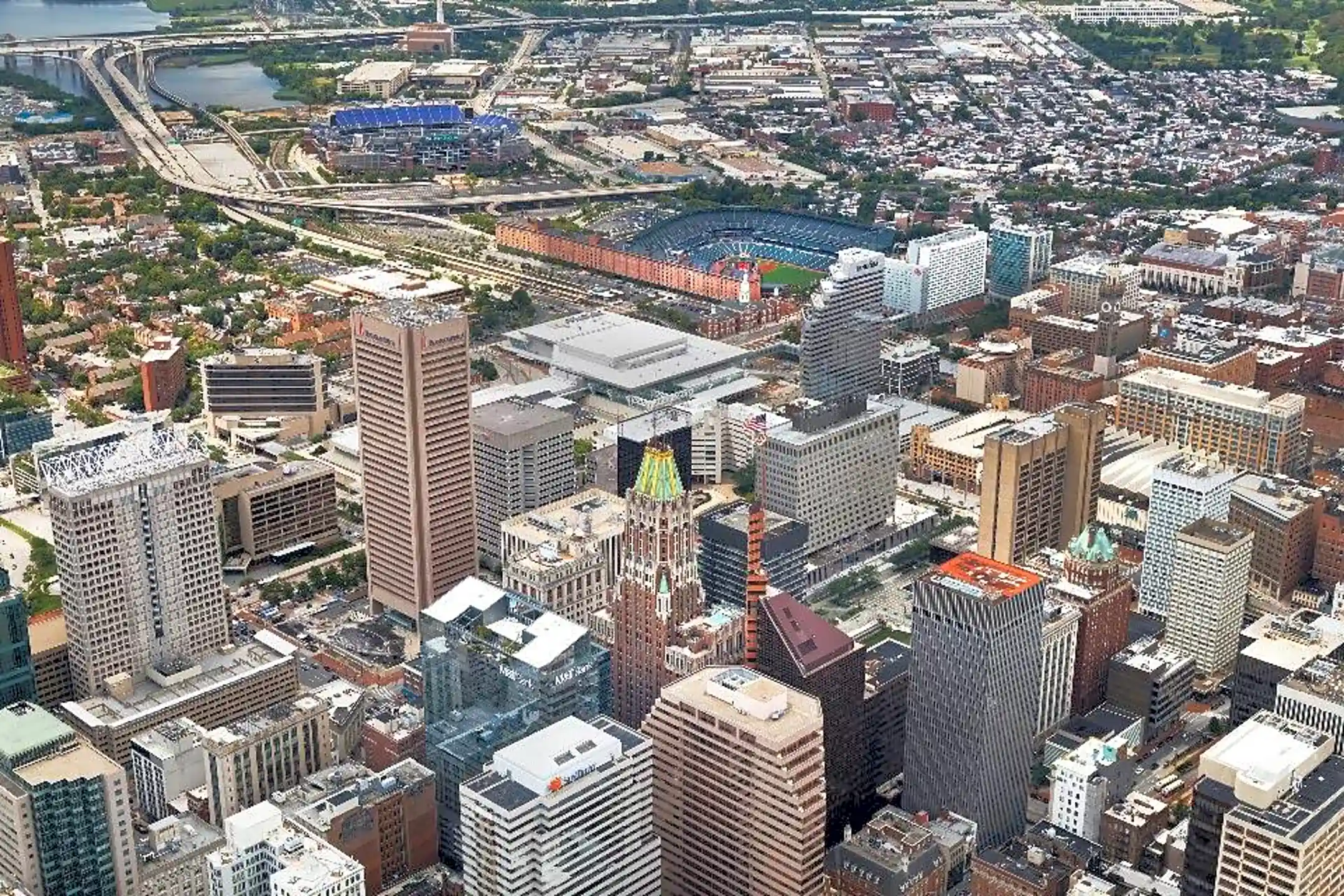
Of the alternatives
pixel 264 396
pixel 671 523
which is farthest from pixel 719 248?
pixel 671 523

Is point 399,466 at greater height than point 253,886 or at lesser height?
greater

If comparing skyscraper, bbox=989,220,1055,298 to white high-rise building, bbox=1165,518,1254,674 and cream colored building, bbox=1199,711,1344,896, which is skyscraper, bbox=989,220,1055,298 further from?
cream colored building, bbox=1199,711,1344,896

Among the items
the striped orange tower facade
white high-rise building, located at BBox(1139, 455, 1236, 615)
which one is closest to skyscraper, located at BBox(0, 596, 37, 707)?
the striped orange tower facade

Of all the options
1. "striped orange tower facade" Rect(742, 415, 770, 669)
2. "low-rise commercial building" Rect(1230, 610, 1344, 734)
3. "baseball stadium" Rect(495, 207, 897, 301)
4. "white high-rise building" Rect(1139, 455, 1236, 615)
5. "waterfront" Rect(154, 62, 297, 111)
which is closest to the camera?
"striped orange tower facade" Rect(742, 415, 770, 669)

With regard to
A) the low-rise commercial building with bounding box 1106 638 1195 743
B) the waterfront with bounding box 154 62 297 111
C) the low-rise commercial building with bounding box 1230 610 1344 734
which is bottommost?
the low-rise commercial building with bounding box 1106 638 1195 743

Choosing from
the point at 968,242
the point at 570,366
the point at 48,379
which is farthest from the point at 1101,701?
the point at 48,379

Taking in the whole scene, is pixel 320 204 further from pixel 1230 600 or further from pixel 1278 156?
pixel 1230 600
